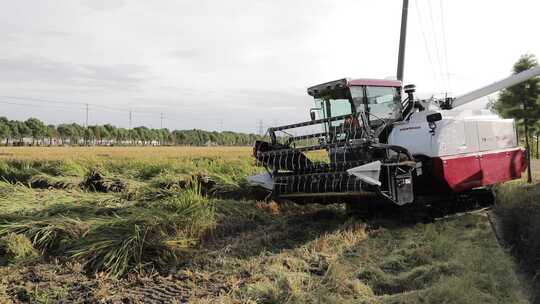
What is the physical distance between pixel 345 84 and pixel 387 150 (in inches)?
76.8

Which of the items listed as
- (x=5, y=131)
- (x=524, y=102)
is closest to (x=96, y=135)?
(x=5, y=131)

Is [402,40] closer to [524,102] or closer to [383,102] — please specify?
[524,102]

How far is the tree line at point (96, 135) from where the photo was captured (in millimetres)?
80438

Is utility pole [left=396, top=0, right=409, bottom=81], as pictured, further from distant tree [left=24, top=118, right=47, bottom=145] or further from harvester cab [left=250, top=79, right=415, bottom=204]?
distant tree [left=24, top=118, right=47, bottom=145]

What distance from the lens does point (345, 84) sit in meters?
9.77

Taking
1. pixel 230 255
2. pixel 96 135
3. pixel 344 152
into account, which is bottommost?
pixel 230 255

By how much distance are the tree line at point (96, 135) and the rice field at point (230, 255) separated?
2839 inches

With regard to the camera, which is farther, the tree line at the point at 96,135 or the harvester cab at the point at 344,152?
the tree line at the point at 96,135

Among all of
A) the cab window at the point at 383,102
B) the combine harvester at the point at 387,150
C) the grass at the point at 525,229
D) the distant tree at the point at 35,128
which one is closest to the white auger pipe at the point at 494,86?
the combine harvester at the point at 387,150

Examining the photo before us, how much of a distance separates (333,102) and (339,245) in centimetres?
405

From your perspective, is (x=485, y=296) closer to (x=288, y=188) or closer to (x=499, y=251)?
(x=499, y=251)

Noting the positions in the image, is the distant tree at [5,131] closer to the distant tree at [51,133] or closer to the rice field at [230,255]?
the distant tree at [51,133]

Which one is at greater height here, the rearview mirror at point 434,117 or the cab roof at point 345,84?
the cab roof at point 345,84

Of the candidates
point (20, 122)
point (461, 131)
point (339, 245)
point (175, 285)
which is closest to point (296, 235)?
point (339, 245)
